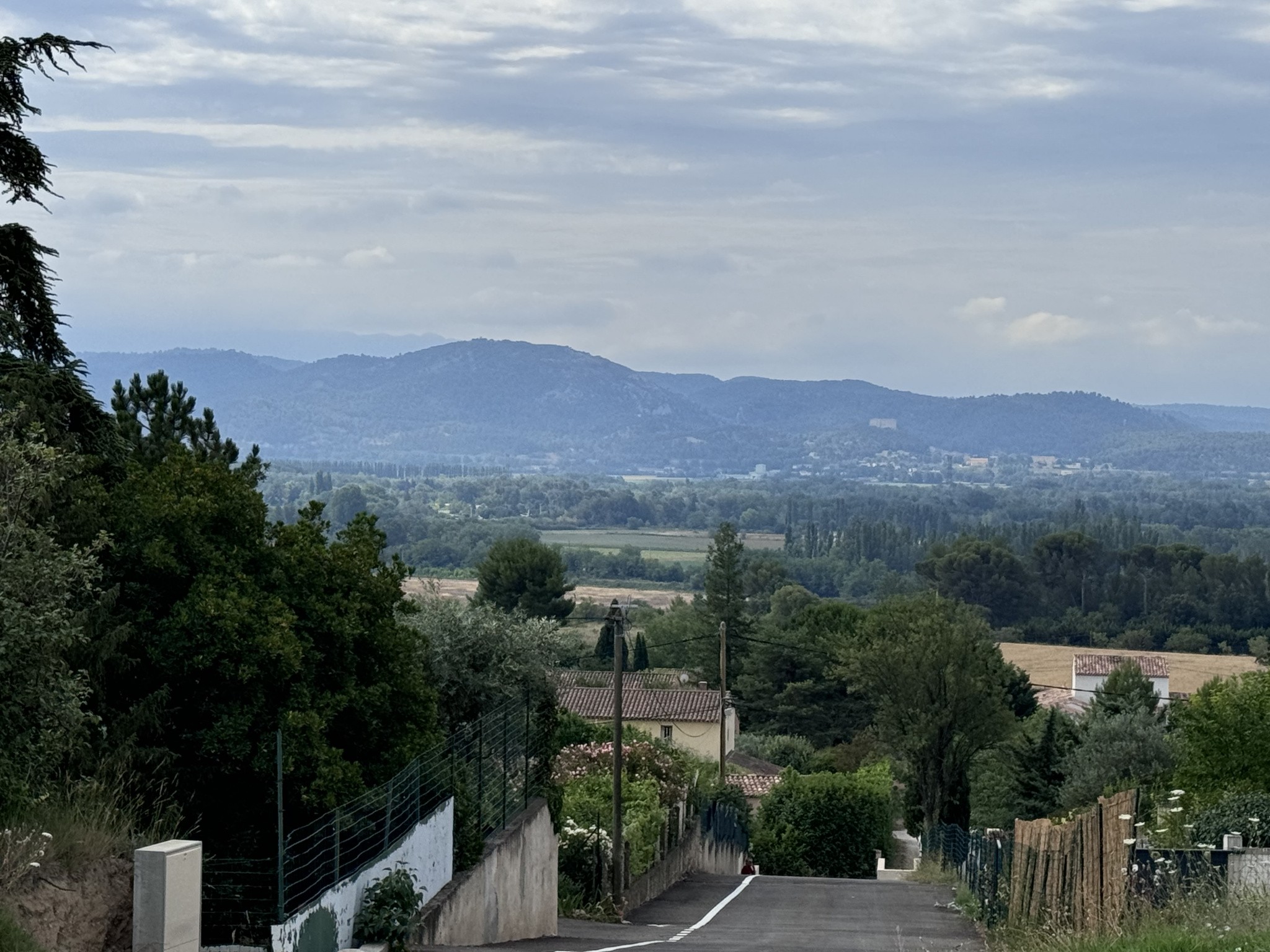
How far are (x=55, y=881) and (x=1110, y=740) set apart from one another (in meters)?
41.2

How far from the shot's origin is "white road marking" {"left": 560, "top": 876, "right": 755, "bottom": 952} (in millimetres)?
15328

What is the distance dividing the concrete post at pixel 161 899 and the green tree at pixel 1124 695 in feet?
142

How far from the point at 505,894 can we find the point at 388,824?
4301 millimetres

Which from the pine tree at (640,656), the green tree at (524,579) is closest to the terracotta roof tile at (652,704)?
the green tree at (524,579)

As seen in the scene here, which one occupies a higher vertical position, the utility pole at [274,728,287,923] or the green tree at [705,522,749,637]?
the utility pole at [274,728,287,923]

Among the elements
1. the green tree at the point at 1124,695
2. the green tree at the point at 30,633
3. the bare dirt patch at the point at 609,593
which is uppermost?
the green tree at the point at 30,633

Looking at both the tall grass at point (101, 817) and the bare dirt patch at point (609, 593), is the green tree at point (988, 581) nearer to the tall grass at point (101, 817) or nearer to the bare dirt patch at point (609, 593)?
the bare dirt patch at point (609, 593)

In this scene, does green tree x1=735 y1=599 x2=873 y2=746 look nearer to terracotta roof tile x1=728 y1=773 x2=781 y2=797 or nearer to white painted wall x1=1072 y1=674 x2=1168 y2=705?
white painted wall x1=1072 y1=674 x2=1168 y2=705

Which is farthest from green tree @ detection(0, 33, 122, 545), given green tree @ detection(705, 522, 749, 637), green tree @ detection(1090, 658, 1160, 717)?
green tree @ detection(705, 522, 749, 637)

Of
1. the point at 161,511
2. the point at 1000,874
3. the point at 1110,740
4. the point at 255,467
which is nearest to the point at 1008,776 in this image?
the point at 1110,740

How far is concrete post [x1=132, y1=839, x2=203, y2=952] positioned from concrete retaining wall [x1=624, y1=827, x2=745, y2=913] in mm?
14401

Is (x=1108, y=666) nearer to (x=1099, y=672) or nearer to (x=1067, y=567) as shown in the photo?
(x=1099, y=672)

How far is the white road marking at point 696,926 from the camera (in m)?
15.3

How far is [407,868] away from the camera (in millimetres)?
13633
